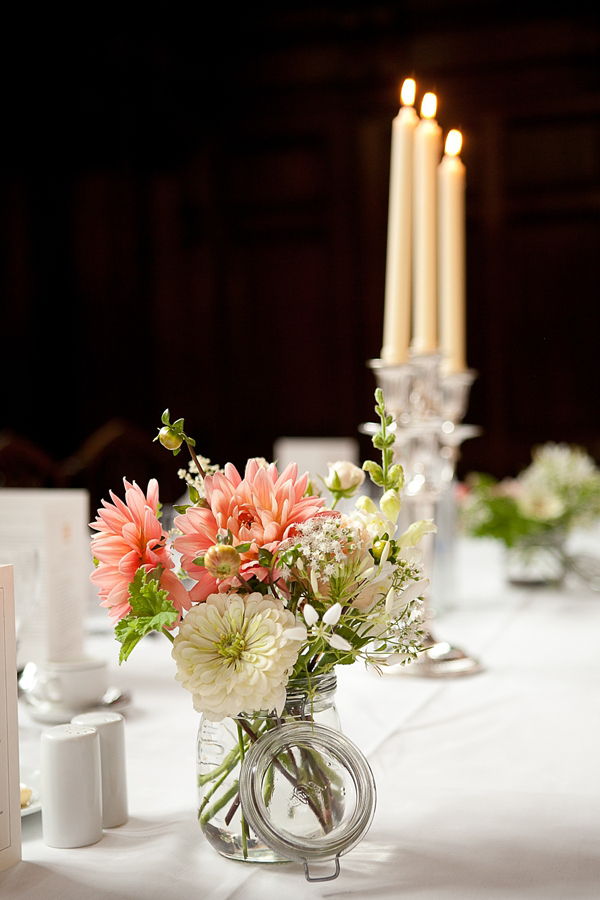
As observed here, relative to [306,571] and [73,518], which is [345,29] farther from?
[306,571]

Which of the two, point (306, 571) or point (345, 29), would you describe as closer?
point (306, 571)

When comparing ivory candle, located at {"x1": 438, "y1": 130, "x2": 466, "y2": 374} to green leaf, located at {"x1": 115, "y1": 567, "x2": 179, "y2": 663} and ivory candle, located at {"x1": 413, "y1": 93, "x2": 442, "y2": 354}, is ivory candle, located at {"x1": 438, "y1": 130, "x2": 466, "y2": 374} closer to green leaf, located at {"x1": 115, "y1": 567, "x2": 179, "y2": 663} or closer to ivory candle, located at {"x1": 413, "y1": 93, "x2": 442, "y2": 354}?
ivory candle, located at {"x1": 413, "y1": 93, "x2": 442, "y2": 354}

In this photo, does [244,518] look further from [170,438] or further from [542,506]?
[542,506]

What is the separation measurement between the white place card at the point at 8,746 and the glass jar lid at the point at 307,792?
18 cm

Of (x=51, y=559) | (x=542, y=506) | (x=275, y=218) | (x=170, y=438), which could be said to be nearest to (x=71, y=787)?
(x=170, y=438)

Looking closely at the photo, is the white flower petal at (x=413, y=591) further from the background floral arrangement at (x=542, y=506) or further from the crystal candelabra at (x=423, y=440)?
the background floral arrangement at (x=542, y=506)

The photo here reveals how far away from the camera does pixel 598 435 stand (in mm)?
4043

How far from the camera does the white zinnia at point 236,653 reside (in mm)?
606

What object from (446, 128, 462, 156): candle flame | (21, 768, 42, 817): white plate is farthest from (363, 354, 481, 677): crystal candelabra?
(21, 768, 42, 817): white plate

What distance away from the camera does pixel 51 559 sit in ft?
4.00

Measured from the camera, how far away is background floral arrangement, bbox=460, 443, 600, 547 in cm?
189

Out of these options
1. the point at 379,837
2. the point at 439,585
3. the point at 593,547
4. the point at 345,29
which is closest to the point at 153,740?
the point at 379,837

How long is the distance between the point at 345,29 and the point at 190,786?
3854 millimetres

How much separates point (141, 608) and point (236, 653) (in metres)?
0.07
